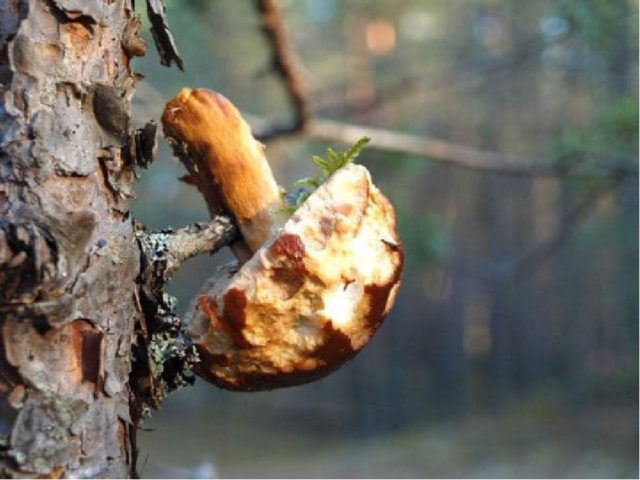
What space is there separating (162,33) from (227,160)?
0.35ft

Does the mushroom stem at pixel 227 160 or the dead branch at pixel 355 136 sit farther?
the dead branch at pixel 355 136

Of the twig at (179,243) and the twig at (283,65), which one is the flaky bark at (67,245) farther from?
the twig at (283,65)

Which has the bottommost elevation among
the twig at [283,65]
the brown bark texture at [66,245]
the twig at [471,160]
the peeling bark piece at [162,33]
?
the brown bark texture at [66,245]

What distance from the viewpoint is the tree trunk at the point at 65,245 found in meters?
0.50

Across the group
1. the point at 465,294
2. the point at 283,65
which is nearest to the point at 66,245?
the point at 283,65

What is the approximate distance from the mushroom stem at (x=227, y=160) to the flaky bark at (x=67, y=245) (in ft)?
0.24

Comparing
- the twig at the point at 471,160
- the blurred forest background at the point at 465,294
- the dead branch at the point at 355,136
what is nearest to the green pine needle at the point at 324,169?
the dead branch at the point at 355,136

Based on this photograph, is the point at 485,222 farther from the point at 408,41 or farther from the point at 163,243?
the point at 163,243

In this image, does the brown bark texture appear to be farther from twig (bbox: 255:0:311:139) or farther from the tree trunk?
twig (bbox: 255:0:311:139)

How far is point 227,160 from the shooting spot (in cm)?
66

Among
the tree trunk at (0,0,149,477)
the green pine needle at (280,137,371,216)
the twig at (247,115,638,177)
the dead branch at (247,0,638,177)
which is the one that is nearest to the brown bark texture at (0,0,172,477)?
the tree trunk at (0,0,149,477)

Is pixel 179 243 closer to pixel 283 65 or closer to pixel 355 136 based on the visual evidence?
pixel 283 65

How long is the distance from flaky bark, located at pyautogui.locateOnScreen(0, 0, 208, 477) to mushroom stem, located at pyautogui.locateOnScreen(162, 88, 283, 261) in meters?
0.07

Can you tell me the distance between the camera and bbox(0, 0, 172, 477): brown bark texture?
19.9 inches
